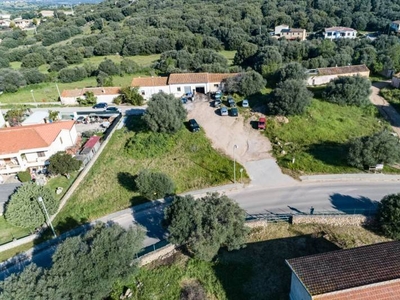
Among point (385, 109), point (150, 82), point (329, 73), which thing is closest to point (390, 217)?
point (385, 109)

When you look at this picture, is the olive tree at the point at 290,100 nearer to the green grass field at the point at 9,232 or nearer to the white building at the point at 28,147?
the white building at the point at 28,147

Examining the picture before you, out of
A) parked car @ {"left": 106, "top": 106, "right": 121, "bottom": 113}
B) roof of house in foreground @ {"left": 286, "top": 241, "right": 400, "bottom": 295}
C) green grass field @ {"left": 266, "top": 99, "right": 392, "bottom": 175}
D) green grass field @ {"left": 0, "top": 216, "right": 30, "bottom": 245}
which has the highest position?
roof of house in foreground @ {"left": 286, "top": 241, "right": 400, "bottom": 295}

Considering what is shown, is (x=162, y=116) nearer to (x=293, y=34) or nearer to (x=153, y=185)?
(x=153, y=185)

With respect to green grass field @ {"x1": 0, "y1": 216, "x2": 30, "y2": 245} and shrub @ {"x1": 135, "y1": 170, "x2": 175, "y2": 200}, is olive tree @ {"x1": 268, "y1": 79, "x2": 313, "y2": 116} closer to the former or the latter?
shrub @ {"x1": 135, "y1": 170, "x2": 175, "y2": 200}

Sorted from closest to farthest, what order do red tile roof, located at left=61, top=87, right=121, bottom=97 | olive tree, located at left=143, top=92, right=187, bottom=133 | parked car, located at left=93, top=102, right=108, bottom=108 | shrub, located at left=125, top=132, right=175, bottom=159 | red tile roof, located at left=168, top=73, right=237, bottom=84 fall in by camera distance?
shrub, located at left=125, top=132, right=175, bottom=159 → olive tree, located at left=143, top=92, right=187, bottom=133 → parked car, located at left=93, top=102, right=108, bottom=108 → red tile roof, located at left=168, top=73, right=237, bottom=84 → red tile roof, located at left=61, top=87, right=121, bottom=97

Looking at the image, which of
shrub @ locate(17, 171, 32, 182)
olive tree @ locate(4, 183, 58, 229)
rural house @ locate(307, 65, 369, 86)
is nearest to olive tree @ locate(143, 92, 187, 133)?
shrub @ locate(17, 171, 32, 182)

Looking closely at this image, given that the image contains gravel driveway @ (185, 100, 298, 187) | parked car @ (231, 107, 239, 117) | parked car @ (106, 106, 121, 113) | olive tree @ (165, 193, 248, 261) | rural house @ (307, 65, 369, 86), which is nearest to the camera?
olive tree @ (165, 193, 248, 261)
